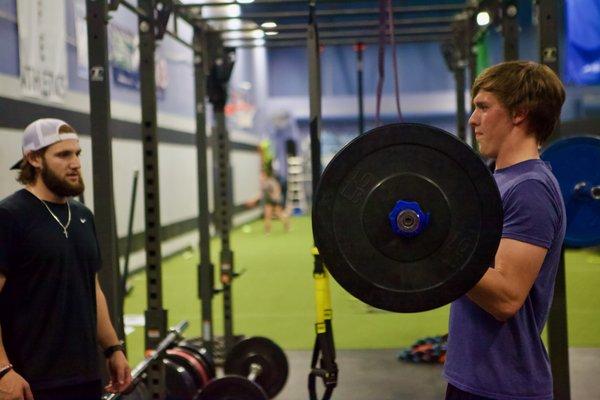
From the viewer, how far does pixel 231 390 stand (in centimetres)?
295

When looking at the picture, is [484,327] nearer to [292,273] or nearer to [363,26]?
[363,26]

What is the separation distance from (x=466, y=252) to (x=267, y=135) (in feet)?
52.4

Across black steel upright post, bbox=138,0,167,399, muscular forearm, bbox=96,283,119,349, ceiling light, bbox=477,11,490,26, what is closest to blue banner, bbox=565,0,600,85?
ceiling light, bbox=477,11,490,26

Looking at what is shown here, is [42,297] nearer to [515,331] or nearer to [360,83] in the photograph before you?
[515,331]

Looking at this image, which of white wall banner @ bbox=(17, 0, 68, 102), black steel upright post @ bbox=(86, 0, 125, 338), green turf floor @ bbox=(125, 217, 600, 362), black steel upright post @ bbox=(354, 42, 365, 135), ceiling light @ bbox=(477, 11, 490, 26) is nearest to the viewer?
black steel upright post @ bbox=(86, 0, 125, 338)

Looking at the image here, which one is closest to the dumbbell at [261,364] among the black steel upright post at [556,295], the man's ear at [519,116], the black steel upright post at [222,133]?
the black steel upright post at [222,133]

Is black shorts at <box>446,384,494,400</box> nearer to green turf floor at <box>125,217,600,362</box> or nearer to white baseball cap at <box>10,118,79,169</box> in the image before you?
white baseball cap at <box>10,118,79,169</box>

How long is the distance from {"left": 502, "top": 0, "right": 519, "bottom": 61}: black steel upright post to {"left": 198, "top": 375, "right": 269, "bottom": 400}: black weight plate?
5.52 ft

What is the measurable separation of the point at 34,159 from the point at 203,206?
1.76 metres

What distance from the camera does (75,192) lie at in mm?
2148

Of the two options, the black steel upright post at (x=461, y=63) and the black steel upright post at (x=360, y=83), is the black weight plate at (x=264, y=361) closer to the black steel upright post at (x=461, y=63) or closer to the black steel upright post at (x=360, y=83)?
the black steel upright post at (x=360, y=83)

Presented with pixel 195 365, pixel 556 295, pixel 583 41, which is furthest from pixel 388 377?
pixel 583 41

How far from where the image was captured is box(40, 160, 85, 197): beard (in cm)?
212

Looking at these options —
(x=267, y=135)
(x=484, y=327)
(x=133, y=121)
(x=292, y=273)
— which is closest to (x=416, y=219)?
(x=484, y=327)
